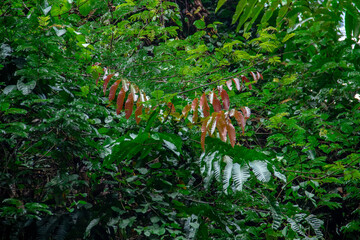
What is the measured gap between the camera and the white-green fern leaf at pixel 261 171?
4.15 feet

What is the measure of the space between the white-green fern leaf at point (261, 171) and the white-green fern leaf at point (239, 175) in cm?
4

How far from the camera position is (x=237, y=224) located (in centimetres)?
Result: 211

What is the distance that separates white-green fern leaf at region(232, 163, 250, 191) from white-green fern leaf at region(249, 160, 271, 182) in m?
0.04

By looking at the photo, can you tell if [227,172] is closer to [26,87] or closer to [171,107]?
[171,107]

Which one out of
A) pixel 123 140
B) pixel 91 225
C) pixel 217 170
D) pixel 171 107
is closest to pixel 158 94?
pixel 171 107

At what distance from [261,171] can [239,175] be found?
95 millimetres

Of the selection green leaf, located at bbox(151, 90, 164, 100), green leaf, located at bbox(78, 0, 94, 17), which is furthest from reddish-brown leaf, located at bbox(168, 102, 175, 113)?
green leaf, located at bbox(78, 0, 94, 17)

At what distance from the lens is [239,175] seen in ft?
4.34

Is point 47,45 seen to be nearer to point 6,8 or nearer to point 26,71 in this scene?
point 26,71

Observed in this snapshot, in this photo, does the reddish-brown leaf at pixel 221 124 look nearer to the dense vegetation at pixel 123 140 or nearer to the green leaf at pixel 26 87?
the dense vegetation at pixel 123 140

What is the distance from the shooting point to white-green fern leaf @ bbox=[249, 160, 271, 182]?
1265 millimetres

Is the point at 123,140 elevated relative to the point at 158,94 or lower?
lower

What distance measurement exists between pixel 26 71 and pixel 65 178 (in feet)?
2.12

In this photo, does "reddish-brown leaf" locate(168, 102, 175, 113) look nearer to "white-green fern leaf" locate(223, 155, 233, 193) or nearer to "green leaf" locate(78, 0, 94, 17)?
"white-green fern leaf" locate(223, 155, 233, 193)
